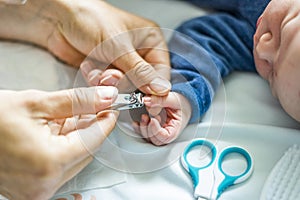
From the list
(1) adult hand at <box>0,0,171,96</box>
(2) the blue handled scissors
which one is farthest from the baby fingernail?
(2) the blue handled scissors

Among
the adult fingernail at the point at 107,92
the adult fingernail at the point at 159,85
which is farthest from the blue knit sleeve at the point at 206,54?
the adult fingernail at the point at 107,92

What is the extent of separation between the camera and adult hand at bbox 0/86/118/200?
0.64 meters

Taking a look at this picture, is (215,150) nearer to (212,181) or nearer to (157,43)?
(212,181)

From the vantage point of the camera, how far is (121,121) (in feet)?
2.45

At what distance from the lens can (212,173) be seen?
72 centimetres

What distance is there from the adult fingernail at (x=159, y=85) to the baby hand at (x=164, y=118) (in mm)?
11

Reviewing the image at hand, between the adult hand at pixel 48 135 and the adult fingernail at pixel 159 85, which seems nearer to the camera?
the adult hand at pixel 48 135

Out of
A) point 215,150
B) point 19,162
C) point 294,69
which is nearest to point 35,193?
point 19,162

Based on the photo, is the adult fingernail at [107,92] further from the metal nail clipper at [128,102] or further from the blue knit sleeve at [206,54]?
the blue knit sleeve at [206,54]

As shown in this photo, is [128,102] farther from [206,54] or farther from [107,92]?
[206,54]

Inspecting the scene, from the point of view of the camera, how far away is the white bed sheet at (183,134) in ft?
2.41

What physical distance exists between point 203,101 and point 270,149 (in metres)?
0.13

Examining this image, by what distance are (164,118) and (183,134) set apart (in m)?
0.04

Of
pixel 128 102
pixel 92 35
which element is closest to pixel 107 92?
pixel 128 102
